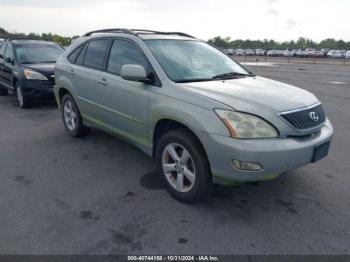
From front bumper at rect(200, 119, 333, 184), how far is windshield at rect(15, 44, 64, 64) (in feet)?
23.2

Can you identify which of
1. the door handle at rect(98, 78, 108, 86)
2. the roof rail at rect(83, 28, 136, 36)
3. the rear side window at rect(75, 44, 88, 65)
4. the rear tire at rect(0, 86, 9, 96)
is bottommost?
the rear tire at rect(0, 86, 9, 96)

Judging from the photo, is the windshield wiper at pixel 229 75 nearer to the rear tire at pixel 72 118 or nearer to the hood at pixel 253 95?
the hood at pixel 253 95

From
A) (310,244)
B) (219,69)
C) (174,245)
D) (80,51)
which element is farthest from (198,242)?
(80,51)

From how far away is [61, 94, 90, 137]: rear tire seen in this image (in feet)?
17.3

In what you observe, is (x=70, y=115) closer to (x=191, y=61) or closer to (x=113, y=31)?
(x=113, y=31)

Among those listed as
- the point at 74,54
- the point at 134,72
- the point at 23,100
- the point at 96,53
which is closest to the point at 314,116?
the point at 134,72

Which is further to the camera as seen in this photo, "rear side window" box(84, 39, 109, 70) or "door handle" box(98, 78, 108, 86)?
"rear side window" box(84, 39, 109, 70)

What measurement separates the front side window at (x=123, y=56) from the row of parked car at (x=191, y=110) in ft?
0.04

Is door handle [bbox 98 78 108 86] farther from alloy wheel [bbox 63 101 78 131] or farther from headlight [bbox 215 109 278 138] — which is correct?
headlight [bbox 215 109 278 138]

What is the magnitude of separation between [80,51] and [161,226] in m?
3.39

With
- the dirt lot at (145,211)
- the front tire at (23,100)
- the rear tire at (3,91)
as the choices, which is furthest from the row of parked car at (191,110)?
the rear tire at (3,91)

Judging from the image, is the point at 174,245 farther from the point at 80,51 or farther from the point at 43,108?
the point at 43,108

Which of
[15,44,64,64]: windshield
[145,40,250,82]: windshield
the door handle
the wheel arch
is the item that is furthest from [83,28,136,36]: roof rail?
[15,44,64,64]: windshield

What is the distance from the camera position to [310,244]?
106 inches
